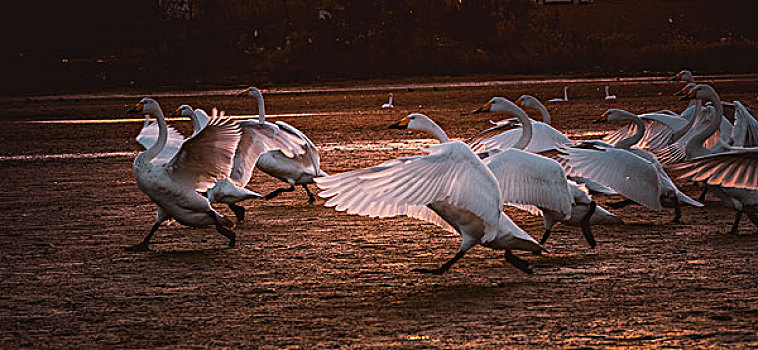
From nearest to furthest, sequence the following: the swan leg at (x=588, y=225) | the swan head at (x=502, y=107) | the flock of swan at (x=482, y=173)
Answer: the flock of swan at (x=482, y=173) → the swan leg at (x=588, y=225) → the swan head at (x=502, y=107)

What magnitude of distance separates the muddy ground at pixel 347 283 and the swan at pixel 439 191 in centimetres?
38

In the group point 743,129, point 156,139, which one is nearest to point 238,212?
point 156,139

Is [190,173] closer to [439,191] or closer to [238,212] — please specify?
[238,212]

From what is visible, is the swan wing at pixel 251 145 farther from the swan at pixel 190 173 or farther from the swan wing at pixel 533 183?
the swan wing at pixel 533 183

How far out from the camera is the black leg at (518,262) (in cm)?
805

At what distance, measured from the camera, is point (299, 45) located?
51219 mm

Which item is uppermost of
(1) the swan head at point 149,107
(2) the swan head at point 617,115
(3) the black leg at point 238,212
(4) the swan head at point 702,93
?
(1) the swan head at point 149,107

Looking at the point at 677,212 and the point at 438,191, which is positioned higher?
the point at 438,191

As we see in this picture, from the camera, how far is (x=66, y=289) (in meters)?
7.93

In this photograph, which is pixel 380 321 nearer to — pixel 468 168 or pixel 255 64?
pixel 468 168

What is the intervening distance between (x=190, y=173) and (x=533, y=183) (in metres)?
2.76

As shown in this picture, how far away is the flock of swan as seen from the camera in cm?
739

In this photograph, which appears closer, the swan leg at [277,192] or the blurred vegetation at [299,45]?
the swan leg at [277,192]

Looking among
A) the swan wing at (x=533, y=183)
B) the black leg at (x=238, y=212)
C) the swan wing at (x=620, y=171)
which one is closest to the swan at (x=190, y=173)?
the black leg at (x=238, y=212)
